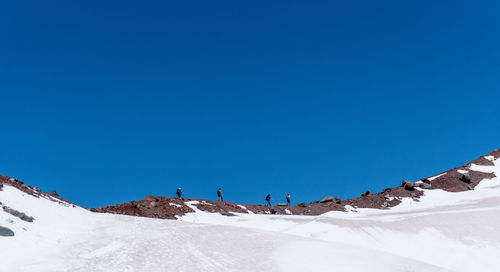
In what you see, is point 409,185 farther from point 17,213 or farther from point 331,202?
point 17,213

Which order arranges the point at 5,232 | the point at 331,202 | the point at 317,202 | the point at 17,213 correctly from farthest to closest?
the point at 317,202 → the point at 331,202 → the point at 17,213 → the point at 5,232

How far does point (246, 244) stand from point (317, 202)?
38305 mm

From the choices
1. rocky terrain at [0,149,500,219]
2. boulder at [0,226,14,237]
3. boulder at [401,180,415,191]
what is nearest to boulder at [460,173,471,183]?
rocky terrain at [0,149,500,219]

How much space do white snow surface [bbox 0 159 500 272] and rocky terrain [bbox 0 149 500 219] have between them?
27.2 feet

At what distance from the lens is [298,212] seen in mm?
47625

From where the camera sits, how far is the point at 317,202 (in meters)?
55.3

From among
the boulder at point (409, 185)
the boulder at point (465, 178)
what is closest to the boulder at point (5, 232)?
the boulder at point (409, 185)

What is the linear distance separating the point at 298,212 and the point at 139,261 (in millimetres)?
35048

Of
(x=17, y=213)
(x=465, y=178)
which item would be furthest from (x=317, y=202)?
(x=17, y=213)

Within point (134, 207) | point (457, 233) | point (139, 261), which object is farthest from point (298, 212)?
point (139, 261)

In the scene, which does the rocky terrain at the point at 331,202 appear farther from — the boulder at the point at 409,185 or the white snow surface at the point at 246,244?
the white snow surface at the point at 246,244

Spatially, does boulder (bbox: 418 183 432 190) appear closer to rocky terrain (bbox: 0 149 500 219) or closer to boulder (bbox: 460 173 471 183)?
rocky terrain (bbox: 0 149 500 219)

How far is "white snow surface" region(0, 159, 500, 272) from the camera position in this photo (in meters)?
14.2

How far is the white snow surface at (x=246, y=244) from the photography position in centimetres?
1421
